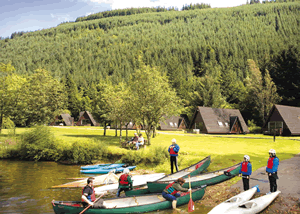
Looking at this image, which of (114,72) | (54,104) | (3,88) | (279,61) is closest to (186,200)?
(54,104)

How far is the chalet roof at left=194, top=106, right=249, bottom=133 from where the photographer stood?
5265 cm

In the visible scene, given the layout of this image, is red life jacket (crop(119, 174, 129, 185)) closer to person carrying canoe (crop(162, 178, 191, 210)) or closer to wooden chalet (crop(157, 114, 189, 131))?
person carrying canoe (crop(162, 178, 191, 210))

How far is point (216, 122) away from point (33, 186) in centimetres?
4266

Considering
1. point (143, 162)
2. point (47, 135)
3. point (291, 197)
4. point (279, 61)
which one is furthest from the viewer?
point (279, 61)

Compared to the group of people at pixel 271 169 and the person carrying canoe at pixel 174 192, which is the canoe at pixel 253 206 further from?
the person carrying canoe at pixel 174 192

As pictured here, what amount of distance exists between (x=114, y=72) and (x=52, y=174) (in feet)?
518

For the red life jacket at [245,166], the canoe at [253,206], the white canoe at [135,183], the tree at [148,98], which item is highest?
the tree at [148,98]

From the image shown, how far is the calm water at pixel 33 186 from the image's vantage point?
1320cm

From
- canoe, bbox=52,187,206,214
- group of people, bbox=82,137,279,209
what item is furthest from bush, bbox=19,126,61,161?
group of people, bbox=82,137,279,209

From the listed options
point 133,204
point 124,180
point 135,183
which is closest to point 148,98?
point 135,183

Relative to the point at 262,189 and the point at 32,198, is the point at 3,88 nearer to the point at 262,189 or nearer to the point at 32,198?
the point at 32,198

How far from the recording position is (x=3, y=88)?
40906 mm

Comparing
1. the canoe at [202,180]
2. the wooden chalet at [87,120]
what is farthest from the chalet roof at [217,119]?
the wooden chalet at [87,120]

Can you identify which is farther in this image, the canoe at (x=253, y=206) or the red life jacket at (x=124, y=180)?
the red life jacket at (x=124, y=180)
